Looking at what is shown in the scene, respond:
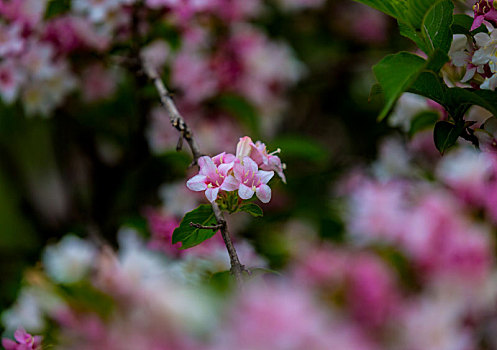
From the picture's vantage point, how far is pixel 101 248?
0.93m

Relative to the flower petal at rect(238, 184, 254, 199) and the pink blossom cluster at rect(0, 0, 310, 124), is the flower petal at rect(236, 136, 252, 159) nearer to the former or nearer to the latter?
the flower petal at rect(238, 184, 254, 199)

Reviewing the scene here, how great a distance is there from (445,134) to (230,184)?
248 mm

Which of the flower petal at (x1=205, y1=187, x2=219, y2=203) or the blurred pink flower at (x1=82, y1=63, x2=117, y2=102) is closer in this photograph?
the flower petal at (x1=205, y1=187, x2=219, y2=203)

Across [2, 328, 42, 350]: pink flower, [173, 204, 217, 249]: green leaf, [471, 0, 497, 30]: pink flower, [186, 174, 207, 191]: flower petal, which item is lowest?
[2, 328, 42, 350]: pink flower

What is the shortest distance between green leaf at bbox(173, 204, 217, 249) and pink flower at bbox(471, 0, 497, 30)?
1.15 ft

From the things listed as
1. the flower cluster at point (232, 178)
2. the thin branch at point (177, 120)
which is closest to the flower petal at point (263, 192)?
the flower cluster at point (232, 178)

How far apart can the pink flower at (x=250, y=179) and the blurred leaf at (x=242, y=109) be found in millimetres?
703

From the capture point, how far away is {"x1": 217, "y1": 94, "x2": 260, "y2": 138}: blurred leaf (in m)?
1.30

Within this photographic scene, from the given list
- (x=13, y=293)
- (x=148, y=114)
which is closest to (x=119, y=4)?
(x=148, y=114)

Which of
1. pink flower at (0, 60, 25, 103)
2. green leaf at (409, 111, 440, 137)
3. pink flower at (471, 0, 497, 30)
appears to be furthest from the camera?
Answer: pink flower at (0, 60, 25, 103)

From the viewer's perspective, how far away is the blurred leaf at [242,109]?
1298 millimetres

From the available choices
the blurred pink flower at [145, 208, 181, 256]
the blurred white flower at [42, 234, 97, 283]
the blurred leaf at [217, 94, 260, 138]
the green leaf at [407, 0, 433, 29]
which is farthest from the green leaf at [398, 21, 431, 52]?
the blurred leaf at [217, 94, 260, 138]

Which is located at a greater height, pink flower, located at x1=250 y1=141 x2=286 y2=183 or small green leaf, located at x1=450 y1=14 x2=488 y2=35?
small green leaf, located at x1=450 y1=14 x2=488 y2=35

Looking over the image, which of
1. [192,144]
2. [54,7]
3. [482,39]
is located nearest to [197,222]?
[192,144]
